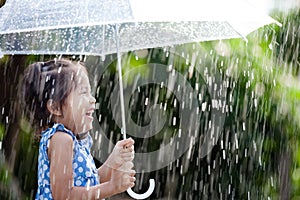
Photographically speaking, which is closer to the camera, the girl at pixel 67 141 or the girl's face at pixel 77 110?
the girl at pixel 67 141

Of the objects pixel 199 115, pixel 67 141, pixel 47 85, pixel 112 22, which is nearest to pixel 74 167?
pixel 67 141

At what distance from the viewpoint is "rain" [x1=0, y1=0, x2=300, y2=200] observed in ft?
16.0

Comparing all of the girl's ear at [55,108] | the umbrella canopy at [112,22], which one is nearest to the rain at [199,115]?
the umbrella canopy at [112,22]

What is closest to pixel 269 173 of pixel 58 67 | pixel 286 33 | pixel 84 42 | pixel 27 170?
pixel 286 33

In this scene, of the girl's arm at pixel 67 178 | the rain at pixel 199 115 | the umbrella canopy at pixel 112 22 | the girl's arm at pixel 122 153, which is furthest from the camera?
the rain at pixel 199 115

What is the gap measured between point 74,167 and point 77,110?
0.23 metres

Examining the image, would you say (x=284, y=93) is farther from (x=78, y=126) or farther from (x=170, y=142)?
(x=78, y=126)

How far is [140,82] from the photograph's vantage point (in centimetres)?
530

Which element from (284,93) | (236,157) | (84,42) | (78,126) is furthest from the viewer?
(236,157)

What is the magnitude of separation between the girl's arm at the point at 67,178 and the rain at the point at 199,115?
184cm

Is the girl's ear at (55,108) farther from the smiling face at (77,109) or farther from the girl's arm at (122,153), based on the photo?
the girl's arm at (122,153)

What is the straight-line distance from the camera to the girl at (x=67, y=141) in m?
2.96

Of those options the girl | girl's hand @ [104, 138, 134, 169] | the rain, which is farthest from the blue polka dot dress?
the rain

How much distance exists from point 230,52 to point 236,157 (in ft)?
2.39
